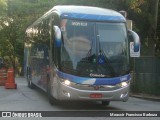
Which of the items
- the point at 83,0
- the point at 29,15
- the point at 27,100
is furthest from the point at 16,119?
the point at 29,15

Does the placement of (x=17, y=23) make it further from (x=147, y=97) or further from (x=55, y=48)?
(x=55, y=48)

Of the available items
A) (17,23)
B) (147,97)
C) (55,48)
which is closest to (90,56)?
(55,48)

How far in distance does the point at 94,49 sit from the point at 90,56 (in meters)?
0.30

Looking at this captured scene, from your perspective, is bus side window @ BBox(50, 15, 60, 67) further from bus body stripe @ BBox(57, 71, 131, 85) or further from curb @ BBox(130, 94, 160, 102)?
curb @ BBox(130, 94, 160, 102)

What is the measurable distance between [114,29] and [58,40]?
2.16 m

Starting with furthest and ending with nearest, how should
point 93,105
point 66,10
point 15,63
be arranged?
1. point 15,63
2. point 93,105
3. point 66,10

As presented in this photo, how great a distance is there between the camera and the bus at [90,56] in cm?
1497

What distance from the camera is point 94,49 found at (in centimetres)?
1529

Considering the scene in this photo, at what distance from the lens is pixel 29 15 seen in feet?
161

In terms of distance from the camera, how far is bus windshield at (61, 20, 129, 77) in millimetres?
15100

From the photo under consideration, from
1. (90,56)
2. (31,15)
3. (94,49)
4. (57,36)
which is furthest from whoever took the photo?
(31,15)

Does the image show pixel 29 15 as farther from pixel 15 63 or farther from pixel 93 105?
pixel 93 105

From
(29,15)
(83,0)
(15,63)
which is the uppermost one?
(83,0)

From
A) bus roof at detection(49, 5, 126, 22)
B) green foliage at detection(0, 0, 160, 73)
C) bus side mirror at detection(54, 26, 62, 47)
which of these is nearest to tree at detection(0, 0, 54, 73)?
green foliage at detection(0, 0, 160, 73)
